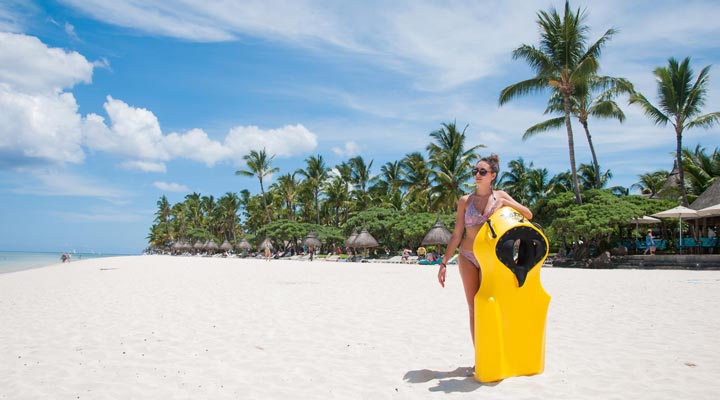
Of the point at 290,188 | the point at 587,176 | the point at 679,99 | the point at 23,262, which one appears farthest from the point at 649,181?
the point at 23,262

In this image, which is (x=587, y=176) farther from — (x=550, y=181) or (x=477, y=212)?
(x=477, y=212)

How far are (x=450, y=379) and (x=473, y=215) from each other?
1212 millimetres

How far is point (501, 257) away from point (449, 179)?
26.7m

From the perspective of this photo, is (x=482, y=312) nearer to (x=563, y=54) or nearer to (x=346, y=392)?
(x=346, y=392)

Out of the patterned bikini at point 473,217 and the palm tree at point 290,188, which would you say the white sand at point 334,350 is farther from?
the palm tree at point 290,188

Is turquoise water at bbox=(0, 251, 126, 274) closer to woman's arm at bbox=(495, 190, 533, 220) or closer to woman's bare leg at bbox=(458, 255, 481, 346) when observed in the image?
woman's bare leg at bbox=(458, 255, 481, 346)

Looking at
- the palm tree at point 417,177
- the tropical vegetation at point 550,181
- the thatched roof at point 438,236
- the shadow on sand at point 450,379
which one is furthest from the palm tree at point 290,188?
the shadow on sand at point 450,379

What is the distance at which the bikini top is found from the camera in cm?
354

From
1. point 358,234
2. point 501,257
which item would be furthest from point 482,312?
point 358,234

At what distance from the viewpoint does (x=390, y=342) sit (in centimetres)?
498

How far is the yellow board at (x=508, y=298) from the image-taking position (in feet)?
10.9

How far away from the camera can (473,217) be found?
3600mm

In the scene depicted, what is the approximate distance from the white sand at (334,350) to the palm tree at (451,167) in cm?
2161

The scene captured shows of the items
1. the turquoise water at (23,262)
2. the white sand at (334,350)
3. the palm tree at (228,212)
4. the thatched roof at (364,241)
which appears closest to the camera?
the white sand at (334,350)
